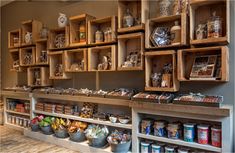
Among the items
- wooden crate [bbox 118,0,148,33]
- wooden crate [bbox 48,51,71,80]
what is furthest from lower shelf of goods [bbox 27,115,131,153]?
wooden crate [bbox 118,0,148,33]

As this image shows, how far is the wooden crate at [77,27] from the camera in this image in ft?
9.28

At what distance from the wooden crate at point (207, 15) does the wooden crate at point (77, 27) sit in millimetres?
1342

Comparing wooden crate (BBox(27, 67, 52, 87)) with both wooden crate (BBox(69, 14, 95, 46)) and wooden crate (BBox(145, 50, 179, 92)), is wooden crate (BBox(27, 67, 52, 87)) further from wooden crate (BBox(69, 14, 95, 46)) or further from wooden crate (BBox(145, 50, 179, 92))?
wooden crate (BBox(145, 50, 179, 92))

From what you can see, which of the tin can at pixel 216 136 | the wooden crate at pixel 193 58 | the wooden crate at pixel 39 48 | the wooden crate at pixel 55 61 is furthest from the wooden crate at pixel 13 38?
the tin can at pixel 216 136

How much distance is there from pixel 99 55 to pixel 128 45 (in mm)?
472

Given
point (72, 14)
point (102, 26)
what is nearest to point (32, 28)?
point (72, 14)

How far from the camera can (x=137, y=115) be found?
2324mm

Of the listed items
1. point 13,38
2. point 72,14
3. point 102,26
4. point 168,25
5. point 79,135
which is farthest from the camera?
point 13,38

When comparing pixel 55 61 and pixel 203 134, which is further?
pixel 55 61

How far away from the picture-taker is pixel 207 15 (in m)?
2.11

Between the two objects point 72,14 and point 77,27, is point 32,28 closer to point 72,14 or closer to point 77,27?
point 72,14

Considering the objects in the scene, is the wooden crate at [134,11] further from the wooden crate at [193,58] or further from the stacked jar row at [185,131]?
the stacked jar row at [185,131]

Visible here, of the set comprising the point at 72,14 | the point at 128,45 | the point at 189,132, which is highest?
the point at 72,14

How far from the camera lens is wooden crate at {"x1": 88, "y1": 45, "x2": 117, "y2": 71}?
2.55m
